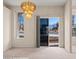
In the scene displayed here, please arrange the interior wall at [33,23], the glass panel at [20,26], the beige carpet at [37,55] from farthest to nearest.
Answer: the glass panel at [20,26]
the interior wall at [33,23]
the beige carpet at [37,55]

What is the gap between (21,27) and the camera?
851 centimetres

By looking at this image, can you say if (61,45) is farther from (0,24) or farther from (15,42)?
(0,24)

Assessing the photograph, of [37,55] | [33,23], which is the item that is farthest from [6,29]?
[37,55]

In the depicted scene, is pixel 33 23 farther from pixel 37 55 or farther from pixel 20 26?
pixel 37 55

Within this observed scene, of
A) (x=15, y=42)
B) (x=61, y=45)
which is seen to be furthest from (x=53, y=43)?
(x=15, y=42)

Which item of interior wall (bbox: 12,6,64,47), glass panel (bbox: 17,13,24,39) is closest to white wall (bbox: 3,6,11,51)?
glass panel (bbox: 17,13,24,39)

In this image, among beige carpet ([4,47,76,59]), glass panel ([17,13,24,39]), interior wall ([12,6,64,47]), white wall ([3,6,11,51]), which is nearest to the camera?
beige carpet ([4,47,76,59])

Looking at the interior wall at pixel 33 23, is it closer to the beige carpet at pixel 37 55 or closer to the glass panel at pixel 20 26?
the glass panel at pixel 20 26

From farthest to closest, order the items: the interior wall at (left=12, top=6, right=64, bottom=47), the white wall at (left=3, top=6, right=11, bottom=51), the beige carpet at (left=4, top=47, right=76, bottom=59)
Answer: the interior wall at (left=12, top=6, right=64, bottom=47) → the white wall at (left=3, top=6, right=11, bottom=51) → the beige carpet at (left=4, top=47, right=76, bottom=59)

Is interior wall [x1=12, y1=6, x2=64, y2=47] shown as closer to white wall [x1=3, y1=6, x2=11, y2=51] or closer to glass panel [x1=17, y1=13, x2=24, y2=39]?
glass panel [x1=17, y1=13, x2=24, y2=39]

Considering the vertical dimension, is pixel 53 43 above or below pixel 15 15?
below

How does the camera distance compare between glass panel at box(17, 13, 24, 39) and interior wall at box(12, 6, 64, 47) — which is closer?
interior wall at box(12, 6, 64, 47)

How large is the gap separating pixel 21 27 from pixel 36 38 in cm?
123

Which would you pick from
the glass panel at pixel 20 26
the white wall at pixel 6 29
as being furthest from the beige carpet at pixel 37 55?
the glass panel at pixel 20 26
